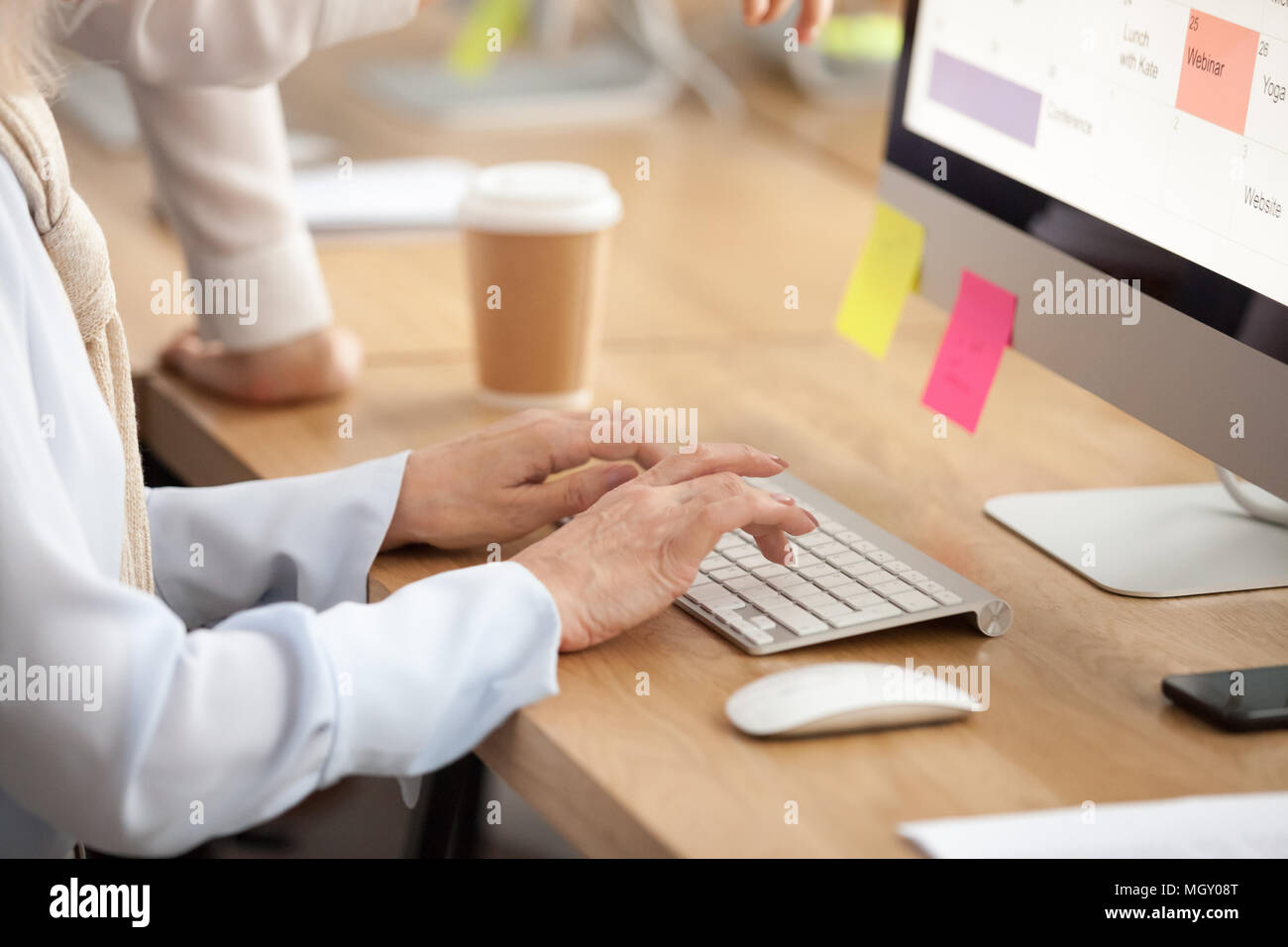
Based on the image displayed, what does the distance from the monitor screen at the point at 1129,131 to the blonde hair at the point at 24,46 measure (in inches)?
22.7

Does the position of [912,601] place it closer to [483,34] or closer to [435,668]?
[435,668]

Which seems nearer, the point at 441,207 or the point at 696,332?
the point at 696,332

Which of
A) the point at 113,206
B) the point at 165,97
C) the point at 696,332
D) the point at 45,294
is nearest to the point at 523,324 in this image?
the point at 696,332

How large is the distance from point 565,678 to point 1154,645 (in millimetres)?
315

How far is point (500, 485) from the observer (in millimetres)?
874

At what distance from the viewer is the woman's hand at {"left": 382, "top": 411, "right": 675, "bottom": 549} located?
867 millimetres

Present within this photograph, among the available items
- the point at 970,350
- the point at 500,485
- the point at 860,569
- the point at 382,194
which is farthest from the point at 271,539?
the point at 382,194

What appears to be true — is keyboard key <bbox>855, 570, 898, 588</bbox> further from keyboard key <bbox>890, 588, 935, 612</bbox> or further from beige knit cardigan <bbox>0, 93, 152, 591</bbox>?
beige knit cardigan <bbox>0, 93, 152, 591</bbox>

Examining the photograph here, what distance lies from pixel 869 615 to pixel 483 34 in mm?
1374

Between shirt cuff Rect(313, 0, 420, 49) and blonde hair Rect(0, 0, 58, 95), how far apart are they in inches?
8.9

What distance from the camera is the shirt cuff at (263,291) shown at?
113cm

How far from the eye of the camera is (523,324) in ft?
3.57
